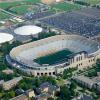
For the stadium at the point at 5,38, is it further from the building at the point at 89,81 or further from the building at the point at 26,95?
the building at the point at 26,95

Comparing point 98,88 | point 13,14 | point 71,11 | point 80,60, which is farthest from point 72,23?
point 98,88

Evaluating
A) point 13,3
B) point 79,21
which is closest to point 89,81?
point 79,21

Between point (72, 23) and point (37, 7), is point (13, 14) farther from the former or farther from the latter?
point (72, 23)

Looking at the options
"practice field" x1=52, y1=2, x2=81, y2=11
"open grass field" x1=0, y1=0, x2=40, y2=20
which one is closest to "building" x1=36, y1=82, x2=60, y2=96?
"open grass field" x1=0, y1=0, x2=40, y2=20

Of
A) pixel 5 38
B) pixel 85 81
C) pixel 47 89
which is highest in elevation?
pixel 85 81

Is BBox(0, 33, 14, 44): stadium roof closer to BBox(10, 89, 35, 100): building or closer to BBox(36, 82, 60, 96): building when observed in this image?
BBox(36, 82, 60, 96): building

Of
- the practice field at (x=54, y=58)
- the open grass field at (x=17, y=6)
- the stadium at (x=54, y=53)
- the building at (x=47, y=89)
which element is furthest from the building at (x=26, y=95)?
the open grass field at (x=17, y=6)

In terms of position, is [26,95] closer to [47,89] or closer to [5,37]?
[47,89]
